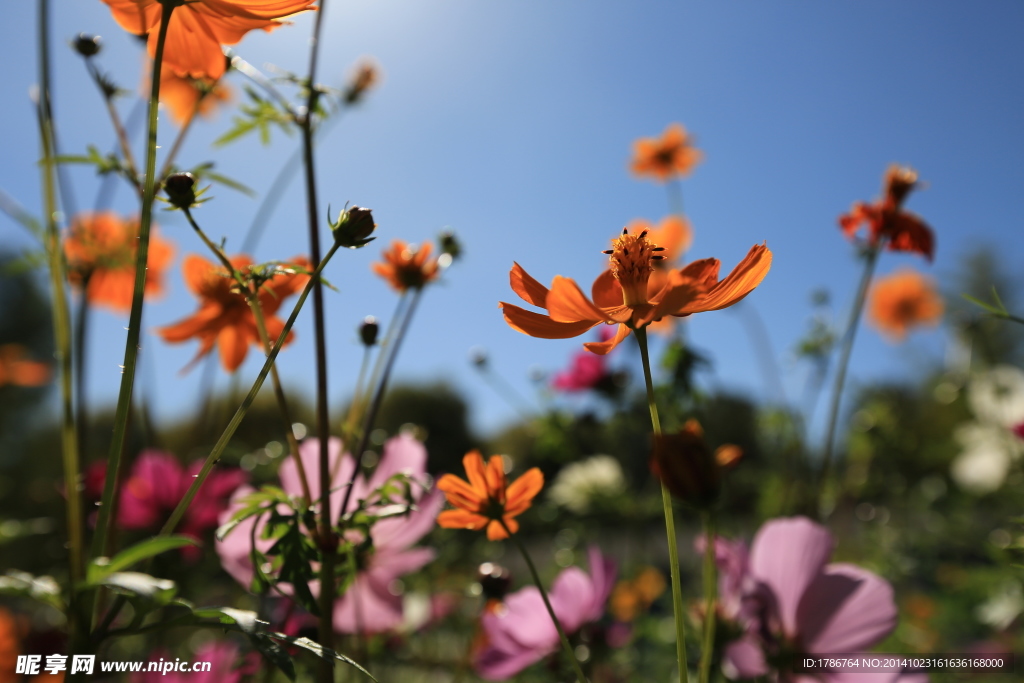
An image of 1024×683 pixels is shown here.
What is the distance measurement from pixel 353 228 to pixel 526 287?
4.1 inches

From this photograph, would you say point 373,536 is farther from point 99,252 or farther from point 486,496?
point 99,252

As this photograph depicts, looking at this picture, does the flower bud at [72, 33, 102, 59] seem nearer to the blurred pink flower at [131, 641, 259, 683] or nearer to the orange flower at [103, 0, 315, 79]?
the orange flower at [103, 0, 315, 79]

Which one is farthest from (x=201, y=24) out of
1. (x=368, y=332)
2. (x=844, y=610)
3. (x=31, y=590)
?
(x=844, y=610)

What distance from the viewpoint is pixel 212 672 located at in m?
0.52

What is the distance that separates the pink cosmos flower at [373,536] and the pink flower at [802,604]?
0.26m

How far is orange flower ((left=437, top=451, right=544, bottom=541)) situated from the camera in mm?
358

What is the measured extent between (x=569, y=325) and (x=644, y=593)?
3.83 feet

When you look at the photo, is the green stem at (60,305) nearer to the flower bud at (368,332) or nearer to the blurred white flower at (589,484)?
the flower bud at (368,332)

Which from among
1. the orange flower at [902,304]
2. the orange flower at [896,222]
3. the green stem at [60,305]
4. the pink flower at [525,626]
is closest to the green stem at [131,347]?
the green stem at [60,305]

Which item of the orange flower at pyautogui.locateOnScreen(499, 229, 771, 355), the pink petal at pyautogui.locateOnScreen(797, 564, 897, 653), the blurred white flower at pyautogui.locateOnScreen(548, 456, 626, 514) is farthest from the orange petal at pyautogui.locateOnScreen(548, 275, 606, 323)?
the blurred white flower at pyautogui.locateOnScreen(548, 456, 626, 514)

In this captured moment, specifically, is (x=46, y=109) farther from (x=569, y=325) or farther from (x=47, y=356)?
(x=47, y=356)

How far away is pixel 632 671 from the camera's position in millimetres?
958

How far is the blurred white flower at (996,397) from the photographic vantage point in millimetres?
1115

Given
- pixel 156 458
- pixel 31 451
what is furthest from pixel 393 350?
pixel 31 451
